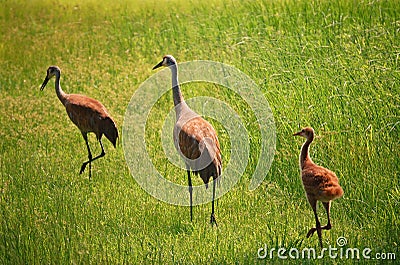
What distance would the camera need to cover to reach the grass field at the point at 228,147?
21.0ft

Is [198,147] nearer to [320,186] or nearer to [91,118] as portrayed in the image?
[320,186]

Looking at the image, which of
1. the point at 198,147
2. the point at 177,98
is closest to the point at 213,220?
the point at 198,147

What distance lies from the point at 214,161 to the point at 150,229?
860 mm

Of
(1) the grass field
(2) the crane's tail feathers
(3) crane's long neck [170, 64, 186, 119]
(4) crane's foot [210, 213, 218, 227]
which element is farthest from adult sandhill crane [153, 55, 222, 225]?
(2) the crane's tail feathers

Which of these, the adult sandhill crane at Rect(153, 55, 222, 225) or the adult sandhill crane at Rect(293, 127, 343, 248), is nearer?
the adult sandhill crane at Rect(293, 127, 343, 248)

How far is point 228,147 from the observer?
812cm

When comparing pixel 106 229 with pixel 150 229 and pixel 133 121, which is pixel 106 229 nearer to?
pixel 150 229

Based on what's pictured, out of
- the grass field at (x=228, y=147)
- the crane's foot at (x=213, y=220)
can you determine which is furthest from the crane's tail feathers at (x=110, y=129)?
the crane's foot at (x=213, y=220)

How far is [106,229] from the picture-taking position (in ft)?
22.0

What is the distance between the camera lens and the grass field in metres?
6.41

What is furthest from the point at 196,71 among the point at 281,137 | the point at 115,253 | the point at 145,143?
the point at 115,253

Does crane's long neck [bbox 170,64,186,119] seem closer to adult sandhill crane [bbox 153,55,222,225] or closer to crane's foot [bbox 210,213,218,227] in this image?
adult sandhill crane [bbox 153,55,222,225]

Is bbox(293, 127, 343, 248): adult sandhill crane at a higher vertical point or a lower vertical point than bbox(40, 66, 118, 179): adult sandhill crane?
lower

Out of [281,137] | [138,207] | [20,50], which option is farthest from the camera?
[20,50]
